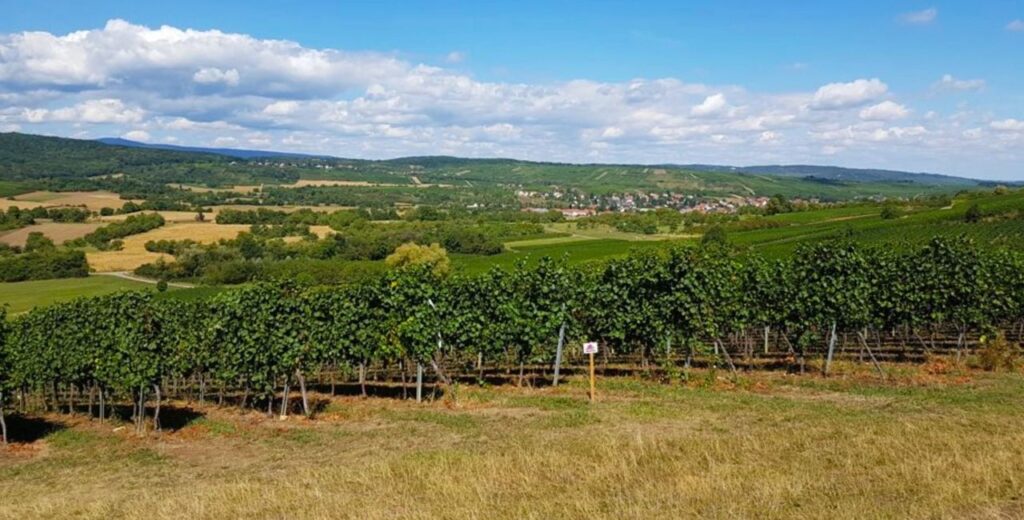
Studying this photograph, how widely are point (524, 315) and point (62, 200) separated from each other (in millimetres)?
190599

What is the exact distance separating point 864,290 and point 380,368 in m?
24.4

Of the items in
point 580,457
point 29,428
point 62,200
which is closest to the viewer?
point 580,457

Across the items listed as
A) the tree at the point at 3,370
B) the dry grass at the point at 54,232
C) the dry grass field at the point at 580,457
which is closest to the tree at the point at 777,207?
the dry grass field at the point at 580,457

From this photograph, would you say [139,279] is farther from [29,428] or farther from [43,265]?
[29,428]

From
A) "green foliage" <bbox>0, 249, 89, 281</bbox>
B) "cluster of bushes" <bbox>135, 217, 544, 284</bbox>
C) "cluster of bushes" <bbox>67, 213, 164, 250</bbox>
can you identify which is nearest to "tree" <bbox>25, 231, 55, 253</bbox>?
"cluster of bushes" <bbox>67, 213, 164, 250</bbox>

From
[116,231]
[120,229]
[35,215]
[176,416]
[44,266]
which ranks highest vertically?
[176,416]

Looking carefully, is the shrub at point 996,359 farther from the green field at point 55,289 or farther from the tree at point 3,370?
the green field at point 55,289

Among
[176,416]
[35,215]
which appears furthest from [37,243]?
[176,416]

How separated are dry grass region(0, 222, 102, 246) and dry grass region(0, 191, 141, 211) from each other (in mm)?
28891

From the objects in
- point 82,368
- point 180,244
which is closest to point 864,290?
point 82,368

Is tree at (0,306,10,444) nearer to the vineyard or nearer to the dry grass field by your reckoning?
the vineyard

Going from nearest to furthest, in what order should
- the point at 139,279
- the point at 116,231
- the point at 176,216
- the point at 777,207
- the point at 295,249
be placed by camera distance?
the point at 139,279 → the point at 295,249 → the point at 116,231 → the point at 777,207 → the point at 176,216

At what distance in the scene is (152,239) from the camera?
125 m

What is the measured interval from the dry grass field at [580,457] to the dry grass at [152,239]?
8979 centimetres
